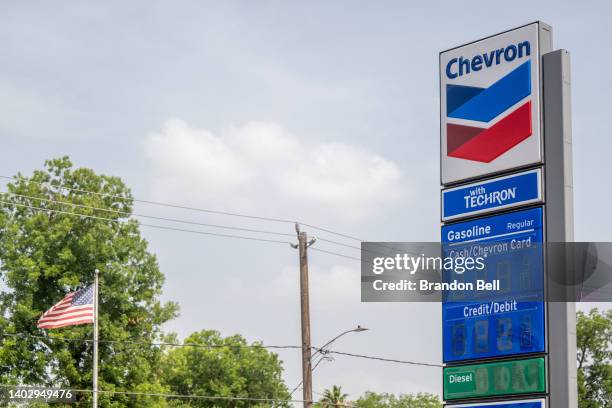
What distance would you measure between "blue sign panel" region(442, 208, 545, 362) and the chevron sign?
4.54 feet

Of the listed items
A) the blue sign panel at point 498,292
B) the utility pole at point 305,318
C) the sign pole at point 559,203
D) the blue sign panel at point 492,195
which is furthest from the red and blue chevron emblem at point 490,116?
the utility pole at point 305,318

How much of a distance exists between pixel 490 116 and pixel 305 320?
477 inches

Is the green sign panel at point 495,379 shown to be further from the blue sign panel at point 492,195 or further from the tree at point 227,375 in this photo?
the tree at point 227,375

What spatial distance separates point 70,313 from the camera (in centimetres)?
3856

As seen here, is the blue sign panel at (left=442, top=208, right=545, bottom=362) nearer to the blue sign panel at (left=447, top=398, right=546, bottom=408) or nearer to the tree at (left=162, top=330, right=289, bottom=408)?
the blue sign panel at (left=447, top=398, right=546, bottom=408)

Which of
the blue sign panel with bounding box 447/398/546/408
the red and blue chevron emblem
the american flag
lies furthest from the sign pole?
Result: the american flag

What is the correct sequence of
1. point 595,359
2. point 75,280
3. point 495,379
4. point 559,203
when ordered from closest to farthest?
point 559,203
point 495,379
point 75,280
point 595,359

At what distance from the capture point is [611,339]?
75.6 meters

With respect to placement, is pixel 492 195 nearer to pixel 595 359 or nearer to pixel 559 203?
pixel 559 203

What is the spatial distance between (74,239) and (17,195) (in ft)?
11.6

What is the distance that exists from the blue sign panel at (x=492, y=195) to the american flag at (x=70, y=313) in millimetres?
17378

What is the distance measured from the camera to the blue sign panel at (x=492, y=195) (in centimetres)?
2381

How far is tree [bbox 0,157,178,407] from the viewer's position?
50.4m

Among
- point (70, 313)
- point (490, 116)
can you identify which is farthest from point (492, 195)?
point (70, 313)
